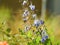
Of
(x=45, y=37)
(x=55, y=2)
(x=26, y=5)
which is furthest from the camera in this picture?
(x=55, y=2)

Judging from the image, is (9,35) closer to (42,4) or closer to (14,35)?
(14,35)

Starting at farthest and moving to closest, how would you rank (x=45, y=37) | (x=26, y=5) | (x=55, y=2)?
(x=55, y=2)
(x=26, y=5)
(x=45, y=37)

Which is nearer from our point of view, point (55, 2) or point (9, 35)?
point (9, 35)

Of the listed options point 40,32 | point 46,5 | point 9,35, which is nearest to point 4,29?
point 9,35

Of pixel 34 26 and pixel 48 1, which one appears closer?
pixel 34 26

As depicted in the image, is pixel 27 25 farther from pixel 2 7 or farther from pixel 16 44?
pixel 2 7

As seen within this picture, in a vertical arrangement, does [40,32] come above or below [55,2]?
above

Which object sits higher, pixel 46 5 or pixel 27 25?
pixel 27 25

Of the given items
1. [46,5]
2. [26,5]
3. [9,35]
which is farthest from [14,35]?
[46,5]

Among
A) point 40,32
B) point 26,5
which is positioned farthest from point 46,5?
point 40,32
